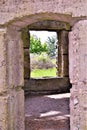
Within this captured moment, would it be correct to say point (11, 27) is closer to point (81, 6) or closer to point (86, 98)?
point (81, 6)

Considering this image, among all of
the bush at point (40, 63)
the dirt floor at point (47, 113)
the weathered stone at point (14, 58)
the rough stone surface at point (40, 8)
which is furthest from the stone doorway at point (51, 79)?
the bush at point (40, 63)

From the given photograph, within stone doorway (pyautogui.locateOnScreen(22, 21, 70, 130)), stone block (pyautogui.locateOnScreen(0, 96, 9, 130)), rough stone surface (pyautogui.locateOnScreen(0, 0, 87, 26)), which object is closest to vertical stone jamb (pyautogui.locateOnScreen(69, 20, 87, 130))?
rough stone surface (pyautogui.locateOnScreen(0, 0, 87, 26))

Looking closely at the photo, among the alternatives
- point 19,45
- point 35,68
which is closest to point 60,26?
point 19,45

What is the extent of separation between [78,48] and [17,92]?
3.57ft

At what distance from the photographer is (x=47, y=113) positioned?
6555 millimetres

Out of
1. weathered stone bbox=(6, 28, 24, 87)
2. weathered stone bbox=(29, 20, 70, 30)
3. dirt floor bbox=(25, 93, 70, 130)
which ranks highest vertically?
weathered stone bbox=(29, 20, 70, 30)

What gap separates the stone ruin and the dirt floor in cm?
158

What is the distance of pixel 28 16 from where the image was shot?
358 centimetres

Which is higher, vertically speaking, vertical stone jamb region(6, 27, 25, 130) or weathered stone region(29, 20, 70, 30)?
weathered stone region(29, 20, 70, 30)

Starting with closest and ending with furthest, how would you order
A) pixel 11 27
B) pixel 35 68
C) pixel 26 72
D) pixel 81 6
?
pixel 81 6 → pixel 11 27 → pixel 26 72 → pixel 35 68

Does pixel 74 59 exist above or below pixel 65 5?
below

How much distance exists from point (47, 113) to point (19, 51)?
9.88ft

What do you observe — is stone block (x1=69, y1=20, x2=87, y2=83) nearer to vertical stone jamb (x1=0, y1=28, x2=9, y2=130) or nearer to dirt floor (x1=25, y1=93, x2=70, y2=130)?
vertical stone jamb (x1=0, y1=28, x2=9, y2=130)

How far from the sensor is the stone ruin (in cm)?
350
